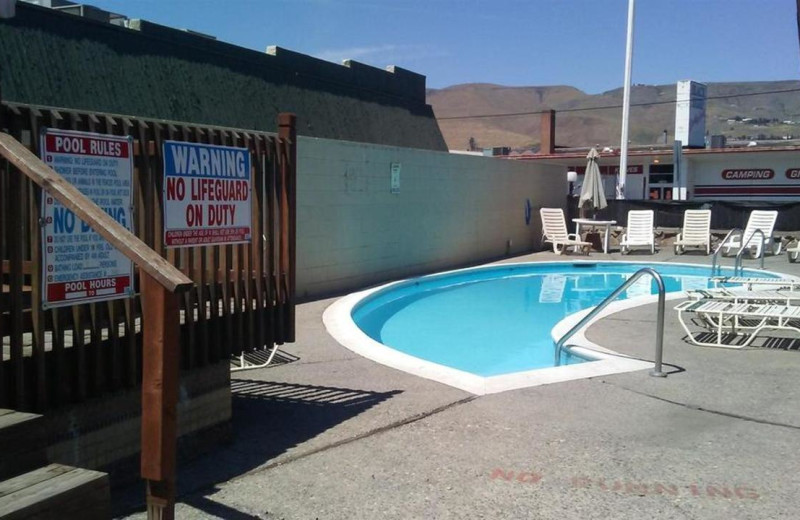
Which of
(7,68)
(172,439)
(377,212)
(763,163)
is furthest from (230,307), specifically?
(763,163)

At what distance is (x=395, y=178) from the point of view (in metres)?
14.0

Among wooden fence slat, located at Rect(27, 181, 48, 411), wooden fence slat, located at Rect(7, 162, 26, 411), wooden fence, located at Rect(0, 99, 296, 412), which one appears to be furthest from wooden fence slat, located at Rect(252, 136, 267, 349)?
wooden fence slat, located at Rect(7, 162, 26, 411)

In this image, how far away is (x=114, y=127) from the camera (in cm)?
410

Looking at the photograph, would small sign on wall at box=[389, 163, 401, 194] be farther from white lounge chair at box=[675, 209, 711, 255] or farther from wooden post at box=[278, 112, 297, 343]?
white lounge chair at box=[675, 209, 711, 255]

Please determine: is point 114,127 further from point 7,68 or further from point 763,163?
point 763,163

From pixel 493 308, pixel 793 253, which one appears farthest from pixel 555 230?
pixel 493 308

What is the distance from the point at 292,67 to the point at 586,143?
132 metres

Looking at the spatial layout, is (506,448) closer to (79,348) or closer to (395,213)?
(79,348)

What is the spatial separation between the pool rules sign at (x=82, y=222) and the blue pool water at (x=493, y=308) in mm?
5355

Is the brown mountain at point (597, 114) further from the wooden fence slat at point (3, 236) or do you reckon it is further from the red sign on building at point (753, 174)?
the wooden fence slat at point (3, 236)

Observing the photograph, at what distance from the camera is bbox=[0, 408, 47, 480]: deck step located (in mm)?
2965

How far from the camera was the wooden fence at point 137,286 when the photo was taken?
357 centimetres

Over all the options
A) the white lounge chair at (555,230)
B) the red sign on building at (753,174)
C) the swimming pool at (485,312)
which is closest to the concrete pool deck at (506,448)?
the swimming pool at (485,312)

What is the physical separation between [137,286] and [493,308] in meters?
9.89
